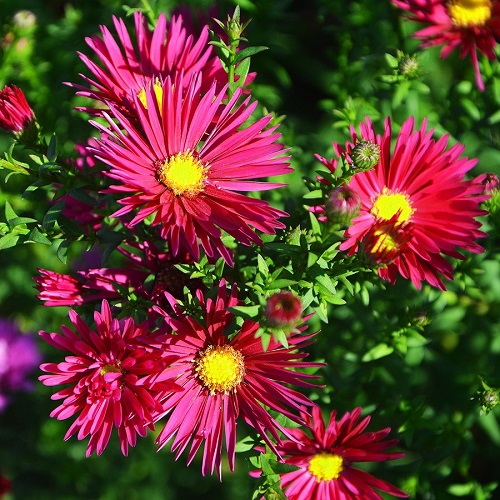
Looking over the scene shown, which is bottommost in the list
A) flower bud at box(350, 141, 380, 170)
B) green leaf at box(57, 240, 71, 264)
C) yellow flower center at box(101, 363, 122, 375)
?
yellow flower center at box(101, 363, 122, 375)

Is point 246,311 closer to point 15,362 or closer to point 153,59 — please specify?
point 153,59

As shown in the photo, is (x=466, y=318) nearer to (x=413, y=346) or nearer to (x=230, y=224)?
(x=413, y=346)

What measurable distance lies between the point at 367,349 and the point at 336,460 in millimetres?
332

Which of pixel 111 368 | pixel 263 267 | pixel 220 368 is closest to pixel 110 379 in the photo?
pixel 111 368

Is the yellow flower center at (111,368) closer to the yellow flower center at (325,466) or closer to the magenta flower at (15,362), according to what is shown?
the yellow flower center at (325,466)

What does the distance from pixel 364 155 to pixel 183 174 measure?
387 mm

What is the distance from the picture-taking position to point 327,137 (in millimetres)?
2330

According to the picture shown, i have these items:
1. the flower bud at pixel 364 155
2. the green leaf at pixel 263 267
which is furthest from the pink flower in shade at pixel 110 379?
the flower bud at pixel 364 155

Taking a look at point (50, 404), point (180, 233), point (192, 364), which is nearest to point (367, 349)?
point (192, 364)

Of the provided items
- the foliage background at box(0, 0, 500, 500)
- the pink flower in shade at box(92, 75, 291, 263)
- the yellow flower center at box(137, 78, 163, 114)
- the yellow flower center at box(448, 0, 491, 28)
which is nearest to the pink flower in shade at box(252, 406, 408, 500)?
the foliage background at box(0, 0, 500, 500)

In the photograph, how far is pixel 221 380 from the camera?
134 centimetres

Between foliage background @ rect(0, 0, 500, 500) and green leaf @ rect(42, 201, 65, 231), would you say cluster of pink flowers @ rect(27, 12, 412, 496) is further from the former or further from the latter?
foliage background @ rect(0, 0, 500, 500)

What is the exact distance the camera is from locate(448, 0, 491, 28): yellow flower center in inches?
70.4

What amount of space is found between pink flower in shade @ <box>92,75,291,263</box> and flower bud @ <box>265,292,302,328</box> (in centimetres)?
17
